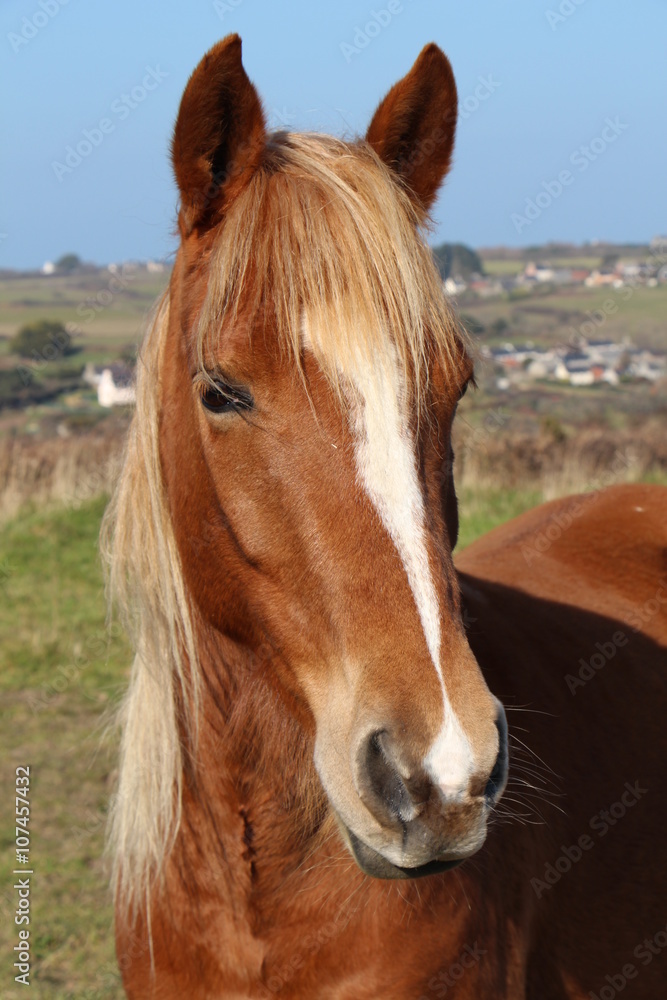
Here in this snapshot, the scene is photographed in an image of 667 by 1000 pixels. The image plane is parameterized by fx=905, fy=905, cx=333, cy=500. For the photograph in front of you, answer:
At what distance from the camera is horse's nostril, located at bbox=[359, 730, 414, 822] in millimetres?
1497

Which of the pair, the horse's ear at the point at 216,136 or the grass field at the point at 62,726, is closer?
the horse's ear at the point at 216,136

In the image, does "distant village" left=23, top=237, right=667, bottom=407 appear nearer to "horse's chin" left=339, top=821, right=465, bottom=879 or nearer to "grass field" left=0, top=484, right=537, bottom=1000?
"grass field" left=0, top=484, right=537, bottom=1000

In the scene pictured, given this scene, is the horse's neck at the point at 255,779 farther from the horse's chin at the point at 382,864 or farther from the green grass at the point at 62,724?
the green grass at the point at 62,724


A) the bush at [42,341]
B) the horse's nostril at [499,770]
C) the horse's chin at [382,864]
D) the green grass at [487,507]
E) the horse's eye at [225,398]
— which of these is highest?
the horse's eye at [225,398]

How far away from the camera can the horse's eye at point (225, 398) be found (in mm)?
1808

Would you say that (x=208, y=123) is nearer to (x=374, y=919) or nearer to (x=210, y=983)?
(x=374, y=919)

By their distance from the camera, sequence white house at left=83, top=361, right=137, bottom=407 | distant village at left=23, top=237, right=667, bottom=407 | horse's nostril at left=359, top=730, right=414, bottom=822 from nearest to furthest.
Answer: horse's nostril at left=359, top=730, right=414, bottom=822, white house at left=83, top=361, right=137, bottom=407, distant village at left=23, top=237, right=667, bottom=407

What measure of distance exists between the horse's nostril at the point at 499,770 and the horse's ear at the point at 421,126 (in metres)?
1.27

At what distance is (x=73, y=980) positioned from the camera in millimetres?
3801

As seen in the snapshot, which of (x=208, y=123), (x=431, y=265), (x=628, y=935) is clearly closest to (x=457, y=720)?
(x=431, y=265)

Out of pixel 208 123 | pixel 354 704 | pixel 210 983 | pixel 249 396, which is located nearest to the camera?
pixel 354 704

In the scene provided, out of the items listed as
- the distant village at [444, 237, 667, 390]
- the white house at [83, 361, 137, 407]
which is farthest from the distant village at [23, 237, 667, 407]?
the white house at [83, 361, 137, 407]

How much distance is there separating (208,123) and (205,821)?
1.64 metres

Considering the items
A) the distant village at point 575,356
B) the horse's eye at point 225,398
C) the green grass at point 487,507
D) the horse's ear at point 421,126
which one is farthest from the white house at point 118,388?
the distant village at point 575,356
